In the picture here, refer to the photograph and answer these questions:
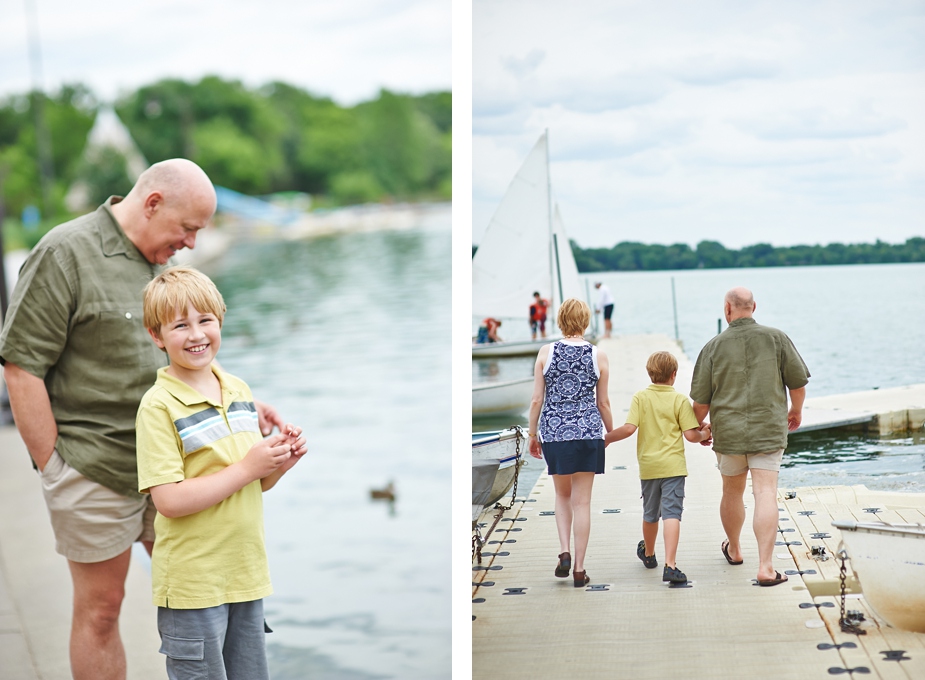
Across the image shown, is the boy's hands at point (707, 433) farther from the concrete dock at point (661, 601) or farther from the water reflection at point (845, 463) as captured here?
the water reflection at point (845, 463)

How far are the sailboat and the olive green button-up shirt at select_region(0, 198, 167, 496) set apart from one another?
124 centimetres

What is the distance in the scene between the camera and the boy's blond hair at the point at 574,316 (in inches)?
125

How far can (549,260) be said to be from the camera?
3.48 m

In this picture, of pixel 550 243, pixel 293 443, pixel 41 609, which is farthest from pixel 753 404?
pixel 41 609

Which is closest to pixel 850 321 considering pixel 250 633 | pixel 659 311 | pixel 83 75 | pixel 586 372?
pixel 659 311

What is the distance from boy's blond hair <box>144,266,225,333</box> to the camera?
2.29 metres

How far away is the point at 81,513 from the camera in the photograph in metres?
2.60

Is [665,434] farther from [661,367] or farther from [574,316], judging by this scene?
[574,316]

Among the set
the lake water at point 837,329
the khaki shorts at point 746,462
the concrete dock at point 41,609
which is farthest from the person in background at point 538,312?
the concrete dock at point 41,609

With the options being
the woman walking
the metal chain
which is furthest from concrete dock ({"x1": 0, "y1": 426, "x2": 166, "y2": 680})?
the metal chain

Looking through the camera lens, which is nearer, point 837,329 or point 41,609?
point 837,329

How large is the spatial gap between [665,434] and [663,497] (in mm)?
195

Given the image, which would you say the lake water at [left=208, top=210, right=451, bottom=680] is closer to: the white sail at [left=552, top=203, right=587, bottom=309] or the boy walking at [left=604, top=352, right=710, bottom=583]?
the boy walking at [left=604, top=352, right=710, bottom=583]

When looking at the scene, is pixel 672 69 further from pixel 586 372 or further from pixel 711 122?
pixel 586 372
